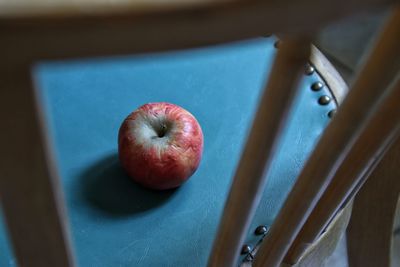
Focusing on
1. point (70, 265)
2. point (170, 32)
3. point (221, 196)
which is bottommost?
point (221, 196)

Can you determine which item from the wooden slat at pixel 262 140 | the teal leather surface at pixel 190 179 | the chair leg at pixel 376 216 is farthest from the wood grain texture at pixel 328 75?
the wooden slat at pixel 262 140

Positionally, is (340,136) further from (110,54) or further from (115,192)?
(115,192)

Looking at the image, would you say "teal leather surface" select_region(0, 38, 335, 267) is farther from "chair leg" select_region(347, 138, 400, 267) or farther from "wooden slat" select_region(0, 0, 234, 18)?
"wooden slat" select_region(0, 0, 234, 18)

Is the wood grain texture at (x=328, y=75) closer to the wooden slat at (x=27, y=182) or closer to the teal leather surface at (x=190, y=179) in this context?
the teal leather surface at (x=190, y=179)

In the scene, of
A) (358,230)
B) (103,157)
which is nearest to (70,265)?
(103,157)

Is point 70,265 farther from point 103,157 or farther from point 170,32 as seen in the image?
point 103,157

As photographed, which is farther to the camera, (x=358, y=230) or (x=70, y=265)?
(x=358, y=230)
